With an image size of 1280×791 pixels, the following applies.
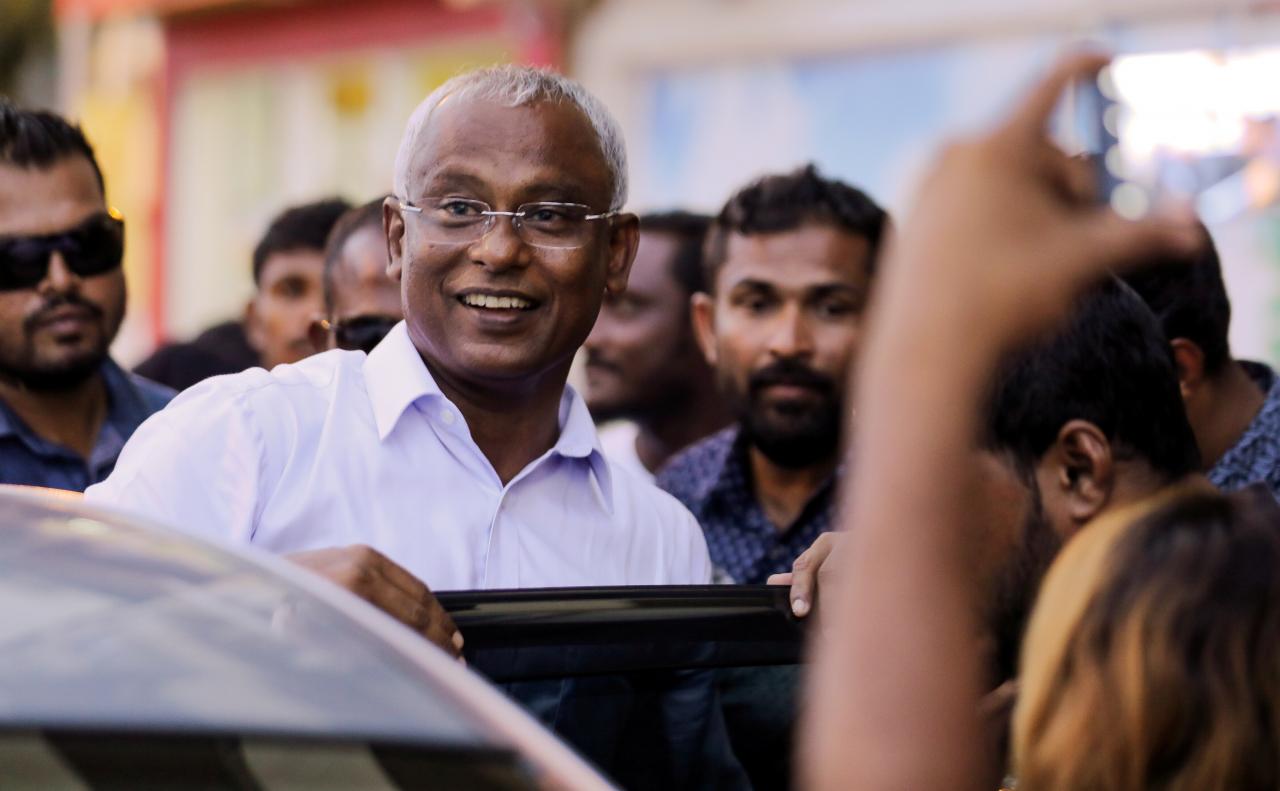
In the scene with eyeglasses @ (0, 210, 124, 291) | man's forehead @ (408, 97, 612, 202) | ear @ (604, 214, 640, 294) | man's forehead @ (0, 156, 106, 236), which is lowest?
eyeglasses @ (0, 210, 124, 291)

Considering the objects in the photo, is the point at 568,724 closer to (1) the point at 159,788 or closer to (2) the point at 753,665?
(2) the point at 753,665

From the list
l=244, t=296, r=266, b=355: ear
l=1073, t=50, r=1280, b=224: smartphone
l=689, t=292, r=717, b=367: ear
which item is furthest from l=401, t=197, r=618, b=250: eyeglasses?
l=1073, t=50, r=1280, b=224: smartphone

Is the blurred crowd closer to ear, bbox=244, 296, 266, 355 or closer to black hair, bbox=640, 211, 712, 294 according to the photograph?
black hair, bbox=640, 211, 712, 294

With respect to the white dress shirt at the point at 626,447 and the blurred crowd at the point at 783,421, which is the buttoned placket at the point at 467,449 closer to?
the blurred crowd at the point at 783,421

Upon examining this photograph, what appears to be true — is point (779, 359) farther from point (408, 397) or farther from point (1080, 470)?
point (1080, 470)

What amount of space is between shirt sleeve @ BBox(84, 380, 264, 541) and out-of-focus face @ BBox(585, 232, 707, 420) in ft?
10.8

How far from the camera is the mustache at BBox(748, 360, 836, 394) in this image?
4582 mm

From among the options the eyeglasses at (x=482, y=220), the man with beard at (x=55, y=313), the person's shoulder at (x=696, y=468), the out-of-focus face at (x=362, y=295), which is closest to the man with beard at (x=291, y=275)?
the out-of-focus face at (x=362, y=295)

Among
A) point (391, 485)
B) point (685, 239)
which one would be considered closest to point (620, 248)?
point (391, 485)

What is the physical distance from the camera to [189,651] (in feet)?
5.40

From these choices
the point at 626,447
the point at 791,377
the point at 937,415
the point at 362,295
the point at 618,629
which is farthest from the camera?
the point at 626,447

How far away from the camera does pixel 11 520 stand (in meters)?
1.88

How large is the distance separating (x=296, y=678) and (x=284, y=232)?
194 inches

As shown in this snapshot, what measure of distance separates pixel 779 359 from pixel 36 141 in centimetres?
182
